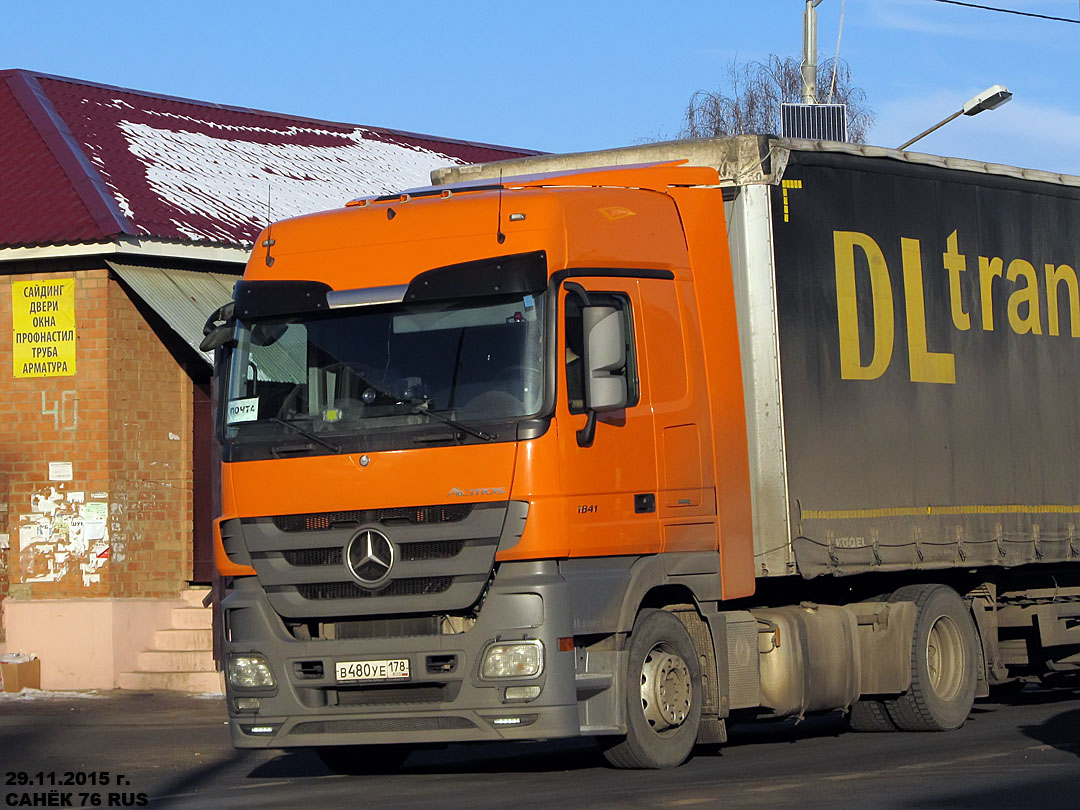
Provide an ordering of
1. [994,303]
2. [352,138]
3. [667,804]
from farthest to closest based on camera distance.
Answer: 1. [352,138]
2. [994,303]
3. [667,804]

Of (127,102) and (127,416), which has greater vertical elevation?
(127,102)

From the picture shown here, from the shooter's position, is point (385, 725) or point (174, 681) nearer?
point (385, 725)

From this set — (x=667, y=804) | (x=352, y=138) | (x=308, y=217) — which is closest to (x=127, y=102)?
(x=352, y=138)

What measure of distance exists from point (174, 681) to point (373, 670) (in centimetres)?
920

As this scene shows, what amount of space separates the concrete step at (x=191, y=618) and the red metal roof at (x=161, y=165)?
3.88 m

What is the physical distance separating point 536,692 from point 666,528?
1.45 metres

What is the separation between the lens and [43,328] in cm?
1978

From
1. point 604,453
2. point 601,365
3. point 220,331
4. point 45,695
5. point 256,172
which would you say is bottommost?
point 45,695

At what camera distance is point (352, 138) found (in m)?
27.5

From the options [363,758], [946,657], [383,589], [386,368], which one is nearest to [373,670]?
[383,589]

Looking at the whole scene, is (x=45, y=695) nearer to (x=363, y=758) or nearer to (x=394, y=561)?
(x=363, y=758)

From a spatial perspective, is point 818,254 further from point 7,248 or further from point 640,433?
point 7,248

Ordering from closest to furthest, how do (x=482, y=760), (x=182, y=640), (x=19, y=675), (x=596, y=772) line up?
(x=596, y=772) → (x=482, y=760) → (x=19, y=675) → (x=182, y=640)

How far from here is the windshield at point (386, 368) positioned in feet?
34.4
